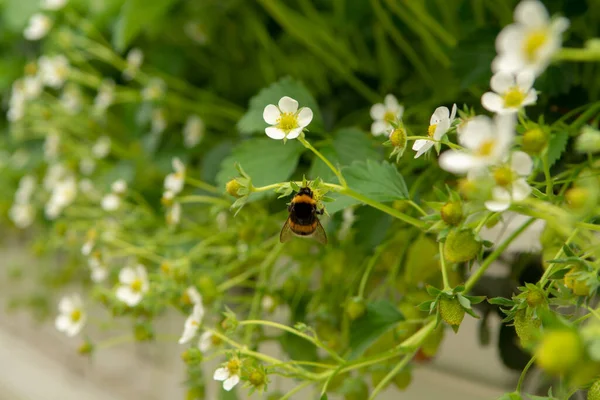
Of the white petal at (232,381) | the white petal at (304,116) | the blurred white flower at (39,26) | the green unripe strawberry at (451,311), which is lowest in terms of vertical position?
the green unripe strawberry at (451,311)

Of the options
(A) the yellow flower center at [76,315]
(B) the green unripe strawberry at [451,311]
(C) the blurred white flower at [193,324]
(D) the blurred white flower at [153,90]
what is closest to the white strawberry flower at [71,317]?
(A) the yellow flower center at [76,315]

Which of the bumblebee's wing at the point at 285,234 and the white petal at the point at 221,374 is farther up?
the bumblebee's wing at the point at 285,234

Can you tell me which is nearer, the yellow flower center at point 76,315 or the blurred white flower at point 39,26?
the yellow flower center at point 76,315

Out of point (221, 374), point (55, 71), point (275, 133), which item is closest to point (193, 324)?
point (221, 374)

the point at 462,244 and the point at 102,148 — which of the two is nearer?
the point at 462,244

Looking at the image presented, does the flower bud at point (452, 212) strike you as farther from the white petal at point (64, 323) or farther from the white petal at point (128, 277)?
the white petal at point (64, 323)

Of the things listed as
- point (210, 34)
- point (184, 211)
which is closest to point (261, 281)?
point (184, 211)

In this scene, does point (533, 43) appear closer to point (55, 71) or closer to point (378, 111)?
point (378, 111)
